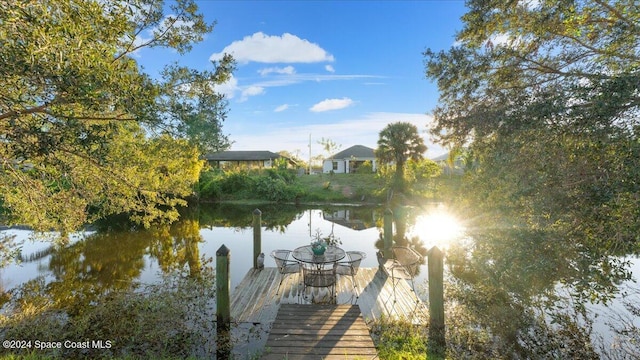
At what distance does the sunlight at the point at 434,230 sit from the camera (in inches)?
539

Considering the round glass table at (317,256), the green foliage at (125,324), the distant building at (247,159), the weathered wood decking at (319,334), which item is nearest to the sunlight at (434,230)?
the round glass table at (317,256)

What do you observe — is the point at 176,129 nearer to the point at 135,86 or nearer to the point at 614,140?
the point at 135,86

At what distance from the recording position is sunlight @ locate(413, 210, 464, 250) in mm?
13680

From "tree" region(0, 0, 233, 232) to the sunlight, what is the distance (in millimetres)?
9962

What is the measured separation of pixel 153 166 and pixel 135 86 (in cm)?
361

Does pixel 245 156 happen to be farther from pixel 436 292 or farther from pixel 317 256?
pixel 436 292

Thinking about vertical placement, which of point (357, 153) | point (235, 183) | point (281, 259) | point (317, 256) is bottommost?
point (281, 259)

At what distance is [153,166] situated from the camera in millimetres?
7145

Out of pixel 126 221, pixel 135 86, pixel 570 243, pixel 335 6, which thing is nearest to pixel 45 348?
pixel 135 86

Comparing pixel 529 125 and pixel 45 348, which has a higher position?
pixel 529 125

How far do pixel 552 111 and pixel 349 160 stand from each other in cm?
3901

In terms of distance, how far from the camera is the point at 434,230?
56.2 ft

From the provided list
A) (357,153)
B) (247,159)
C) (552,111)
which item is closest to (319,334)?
(552,111)

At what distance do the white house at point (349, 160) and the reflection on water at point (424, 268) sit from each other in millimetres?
20555
